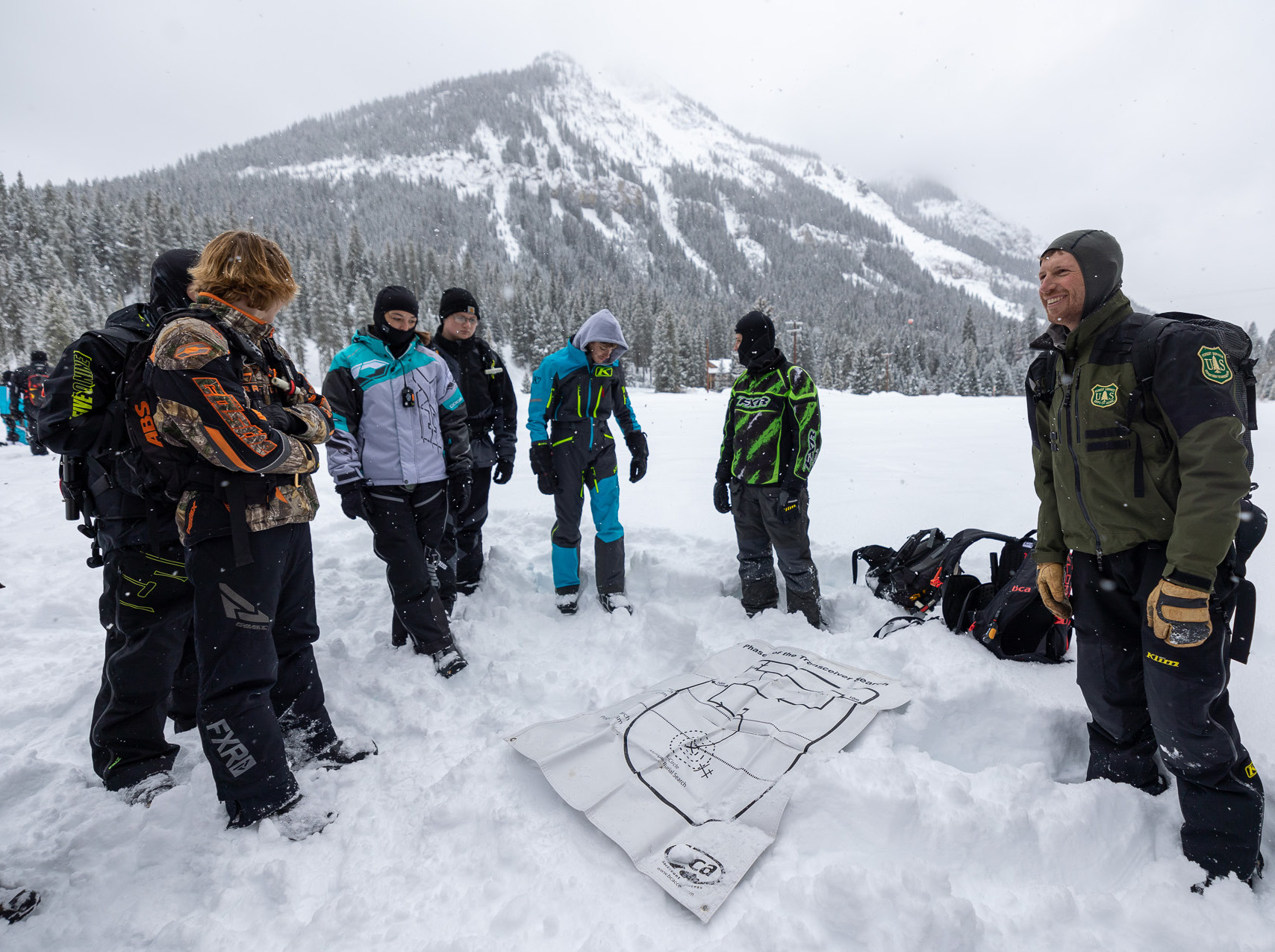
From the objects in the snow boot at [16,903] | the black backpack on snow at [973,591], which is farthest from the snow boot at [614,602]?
the snow boot at [16,903]

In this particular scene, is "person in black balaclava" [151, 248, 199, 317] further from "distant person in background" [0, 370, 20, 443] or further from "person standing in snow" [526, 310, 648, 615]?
"distant person in background" [0, 370, 20, 443]

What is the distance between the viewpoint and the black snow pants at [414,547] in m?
3.23

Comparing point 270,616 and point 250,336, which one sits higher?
point 250,336

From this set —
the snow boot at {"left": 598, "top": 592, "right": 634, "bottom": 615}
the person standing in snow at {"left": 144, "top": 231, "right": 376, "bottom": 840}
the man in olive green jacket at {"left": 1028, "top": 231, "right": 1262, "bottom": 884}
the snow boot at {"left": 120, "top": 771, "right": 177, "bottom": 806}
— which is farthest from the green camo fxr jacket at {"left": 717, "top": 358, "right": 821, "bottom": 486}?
the snow boot at {"left": 120, "top": 771, "right": 177, "bottom": 806}

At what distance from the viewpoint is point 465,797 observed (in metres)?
2.26

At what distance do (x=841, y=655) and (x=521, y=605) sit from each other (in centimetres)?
229

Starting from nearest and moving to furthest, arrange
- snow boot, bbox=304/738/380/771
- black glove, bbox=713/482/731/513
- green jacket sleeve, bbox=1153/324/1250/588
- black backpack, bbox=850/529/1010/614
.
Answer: green jacket sleeve, bbox=1153/324/1250/588 < snow boot, bbox=304/738/380/771 < black backpack, bbox=850/529/1010/614 < black glove, bbox=713/482/731/513

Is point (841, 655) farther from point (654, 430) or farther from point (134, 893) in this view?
point (654, 430)

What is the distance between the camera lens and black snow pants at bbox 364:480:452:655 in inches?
127

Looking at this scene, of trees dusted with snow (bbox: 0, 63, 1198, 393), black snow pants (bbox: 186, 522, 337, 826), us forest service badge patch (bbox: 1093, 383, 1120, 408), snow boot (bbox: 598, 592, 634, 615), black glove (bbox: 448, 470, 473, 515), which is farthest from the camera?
trees dusted with snow (bbox: 0, 63, 1198, 393)

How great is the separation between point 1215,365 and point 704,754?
225 cm

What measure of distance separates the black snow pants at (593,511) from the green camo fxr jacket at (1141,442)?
275 centimetres

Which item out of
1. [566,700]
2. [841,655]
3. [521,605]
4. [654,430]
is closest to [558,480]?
[521,605]

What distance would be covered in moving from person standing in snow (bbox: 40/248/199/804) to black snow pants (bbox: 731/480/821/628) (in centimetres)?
317
